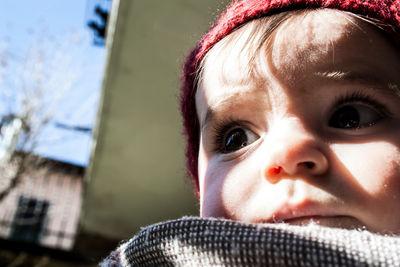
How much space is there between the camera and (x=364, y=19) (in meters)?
0.74

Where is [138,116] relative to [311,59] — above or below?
above

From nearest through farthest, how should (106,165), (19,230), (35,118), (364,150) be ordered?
(364,150) → (106,165) → (35,118) → (19,230)

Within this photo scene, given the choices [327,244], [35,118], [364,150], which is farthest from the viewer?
[35,118]

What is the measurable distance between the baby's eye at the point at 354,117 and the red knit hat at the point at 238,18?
0.21 m

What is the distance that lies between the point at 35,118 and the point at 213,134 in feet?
17.5

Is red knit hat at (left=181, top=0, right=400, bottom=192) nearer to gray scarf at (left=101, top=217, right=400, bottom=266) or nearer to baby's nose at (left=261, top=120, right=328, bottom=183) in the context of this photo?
baby's nose at (left=261, top=120, right=328, bottom=183)

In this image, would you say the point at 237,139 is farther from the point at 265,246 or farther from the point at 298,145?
the point at 265,246

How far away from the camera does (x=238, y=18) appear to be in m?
0.88

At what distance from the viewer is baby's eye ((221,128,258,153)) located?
28.4 inches

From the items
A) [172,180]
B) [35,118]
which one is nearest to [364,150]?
[172,180]

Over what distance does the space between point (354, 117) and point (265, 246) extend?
289 mm

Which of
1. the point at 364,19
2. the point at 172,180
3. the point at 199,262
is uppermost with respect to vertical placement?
the point at 172,180

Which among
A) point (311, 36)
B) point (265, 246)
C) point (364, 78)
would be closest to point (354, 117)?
point (364, 78)

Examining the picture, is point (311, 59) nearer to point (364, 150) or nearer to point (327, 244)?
point (364, 150)
